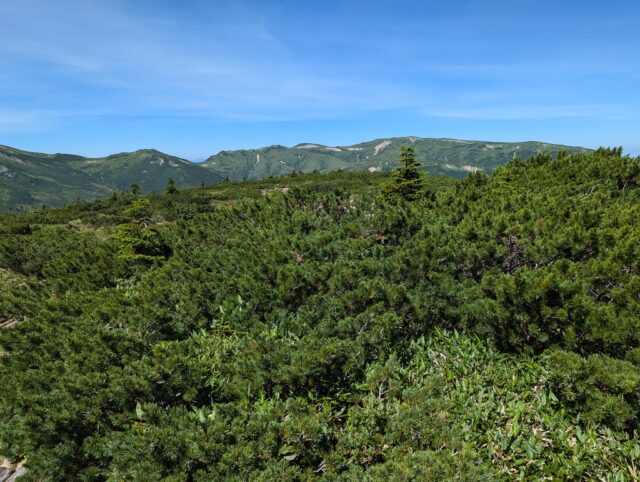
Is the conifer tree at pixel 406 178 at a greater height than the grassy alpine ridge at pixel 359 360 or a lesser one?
greater

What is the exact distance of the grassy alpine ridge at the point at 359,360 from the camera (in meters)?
3.91

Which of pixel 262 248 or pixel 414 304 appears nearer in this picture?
pixel 414 304

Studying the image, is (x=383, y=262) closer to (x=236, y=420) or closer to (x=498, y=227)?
(x=498, y=227)

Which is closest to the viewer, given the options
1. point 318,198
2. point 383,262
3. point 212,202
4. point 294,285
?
point 294,285

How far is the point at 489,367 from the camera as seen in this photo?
5.36m

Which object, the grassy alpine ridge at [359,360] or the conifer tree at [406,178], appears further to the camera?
the conifer tree at [406,178]

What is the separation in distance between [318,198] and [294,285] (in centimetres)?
532

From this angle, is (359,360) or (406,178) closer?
(359,360)

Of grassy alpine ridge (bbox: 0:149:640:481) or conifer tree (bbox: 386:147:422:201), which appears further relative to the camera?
conifer tree (bbox: 386:147:422:201)

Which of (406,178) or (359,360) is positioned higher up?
(406,178)

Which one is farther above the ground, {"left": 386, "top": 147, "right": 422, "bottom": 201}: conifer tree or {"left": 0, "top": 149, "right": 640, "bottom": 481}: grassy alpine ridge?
{"left": 386, "top": 147, "right": 422, "bottom": 201}: conifer tree

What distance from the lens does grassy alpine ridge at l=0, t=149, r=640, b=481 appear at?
391 cm

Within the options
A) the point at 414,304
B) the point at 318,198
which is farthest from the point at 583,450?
the point at 318,198

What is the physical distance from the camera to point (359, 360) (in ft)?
17.4
